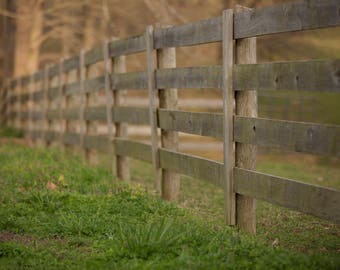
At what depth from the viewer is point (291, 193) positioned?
537cm

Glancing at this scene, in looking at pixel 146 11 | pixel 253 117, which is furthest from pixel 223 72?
pixel 146 11

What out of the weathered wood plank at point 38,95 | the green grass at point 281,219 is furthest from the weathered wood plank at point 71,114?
the weathered wood plank at point 38,95

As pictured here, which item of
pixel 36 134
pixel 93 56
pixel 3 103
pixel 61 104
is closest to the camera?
pixel 93 56

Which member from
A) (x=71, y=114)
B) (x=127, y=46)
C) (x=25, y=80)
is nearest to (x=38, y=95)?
(x=25, y=80)

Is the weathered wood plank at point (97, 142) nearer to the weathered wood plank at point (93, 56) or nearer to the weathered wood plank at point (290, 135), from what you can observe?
the weathered wood plank at point (93, 56)

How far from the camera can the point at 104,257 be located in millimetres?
4816

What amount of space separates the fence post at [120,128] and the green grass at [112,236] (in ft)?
5.34

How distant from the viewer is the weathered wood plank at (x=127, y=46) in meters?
8.93

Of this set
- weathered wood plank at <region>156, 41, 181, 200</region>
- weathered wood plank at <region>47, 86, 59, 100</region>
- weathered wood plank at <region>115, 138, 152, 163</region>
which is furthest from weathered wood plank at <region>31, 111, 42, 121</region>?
weathered wood plank at <region>156, 41, 181, 200</region>

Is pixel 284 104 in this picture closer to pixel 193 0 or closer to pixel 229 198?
pixel 193 0

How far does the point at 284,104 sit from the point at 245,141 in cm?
1114

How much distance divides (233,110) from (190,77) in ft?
3.64

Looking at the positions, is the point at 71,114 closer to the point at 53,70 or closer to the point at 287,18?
the point at 53,70

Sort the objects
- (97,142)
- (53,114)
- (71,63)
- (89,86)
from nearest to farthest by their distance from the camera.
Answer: (97,142) < (89,86) < (71,63) < (53,114)
